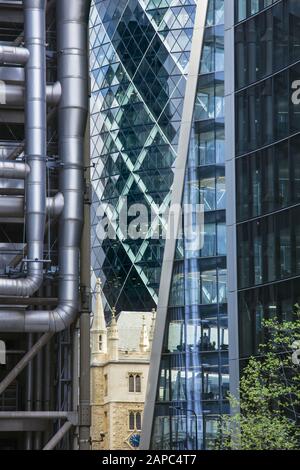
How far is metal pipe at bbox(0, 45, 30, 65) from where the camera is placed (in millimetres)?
47688

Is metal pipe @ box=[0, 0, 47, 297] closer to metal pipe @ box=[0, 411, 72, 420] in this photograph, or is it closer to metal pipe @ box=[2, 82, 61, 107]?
metal pipe @ box=[2, 82, 61, 107]

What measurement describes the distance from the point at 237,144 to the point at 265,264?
14.1 ft

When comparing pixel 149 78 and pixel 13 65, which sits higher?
pixel 149 78

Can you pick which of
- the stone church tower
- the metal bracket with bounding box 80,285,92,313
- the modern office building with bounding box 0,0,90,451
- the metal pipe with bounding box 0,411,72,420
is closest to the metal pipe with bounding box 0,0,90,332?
the modern office building with bounding box 0,0,90,451

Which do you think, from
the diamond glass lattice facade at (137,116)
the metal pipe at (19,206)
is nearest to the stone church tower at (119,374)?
the diamond glass lattice facade at (137,116)

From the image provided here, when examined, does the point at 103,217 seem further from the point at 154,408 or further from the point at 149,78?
the point at 154,408

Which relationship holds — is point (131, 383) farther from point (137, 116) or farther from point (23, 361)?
point (23, 361)

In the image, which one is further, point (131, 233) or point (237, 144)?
point (131, 233)

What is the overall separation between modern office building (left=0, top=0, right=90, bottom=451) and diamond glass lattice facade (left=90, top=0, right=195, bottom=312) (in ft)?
164

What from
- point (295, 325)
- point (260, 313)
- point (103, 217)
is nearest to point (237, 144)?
point (260, 313)

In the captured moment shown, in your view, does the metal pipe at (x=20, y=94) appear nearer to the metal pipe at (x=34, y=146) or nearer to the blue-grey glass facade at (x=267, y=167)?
the metal pipe at (x=34, y=146)

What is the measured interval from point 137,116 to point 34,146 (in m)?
56.8

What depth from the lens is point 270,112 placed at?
43.0 metres

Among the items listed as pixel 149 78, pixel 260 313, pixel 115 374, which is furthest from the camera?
pixel 115 374
